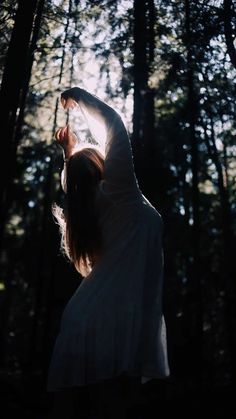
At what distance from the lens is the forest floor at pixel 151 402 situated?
9938mm

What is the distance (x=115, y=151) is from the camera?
2555mm

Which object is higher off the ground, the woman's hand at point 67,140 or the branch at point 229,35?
the branch at point 229,35

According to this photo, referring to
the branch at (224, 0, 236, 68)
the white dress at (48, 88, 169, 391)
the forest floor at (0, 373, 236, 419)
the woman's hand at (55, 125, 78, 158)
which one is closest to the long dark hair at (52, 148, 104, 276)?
the white dress at (48, 88, 169, 391)

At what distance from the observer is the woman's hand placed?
9.89ft

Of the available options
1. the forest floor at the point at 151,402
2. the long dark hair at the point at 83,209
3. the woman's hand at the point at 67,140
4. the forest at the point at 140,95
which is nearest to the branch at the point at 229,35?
the forest at the point at 140,95

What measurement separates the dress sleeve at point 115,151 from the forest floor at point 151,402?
767cm

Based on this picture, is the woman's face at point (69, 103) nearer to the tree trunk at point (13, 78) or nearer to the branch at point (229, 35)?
the tree trunk at point (13, 78)

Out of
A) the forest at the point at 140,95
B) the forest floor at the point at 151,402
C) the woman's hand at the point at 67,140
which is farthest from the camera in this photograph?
the forest floor at the point at 151,402

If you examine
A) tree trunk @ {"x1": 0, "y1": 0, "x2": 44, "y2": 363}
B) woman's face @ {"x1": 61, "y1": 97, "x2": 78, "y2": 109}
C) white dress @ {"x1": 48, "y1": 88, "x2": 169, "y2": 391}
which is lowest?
white dress @ {"x1": 48, "y1": 88, "x2": 169, "y2": 391}

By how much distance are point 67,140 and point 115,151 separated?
1.87ft

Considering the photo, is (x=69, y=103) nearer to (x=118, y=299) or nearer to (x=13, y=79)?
(x=118, y=299)

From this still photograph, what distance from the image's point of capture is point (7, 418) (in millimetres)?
9266

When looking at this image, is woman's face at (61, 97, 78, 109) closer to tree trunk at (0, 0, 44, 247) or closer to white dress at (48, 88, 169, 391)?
white dress at (48, 88, 169, 391)

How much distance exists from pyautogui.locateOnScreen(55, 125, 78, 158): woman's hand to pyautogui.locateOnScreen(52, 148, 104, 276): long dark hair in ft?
1.01
